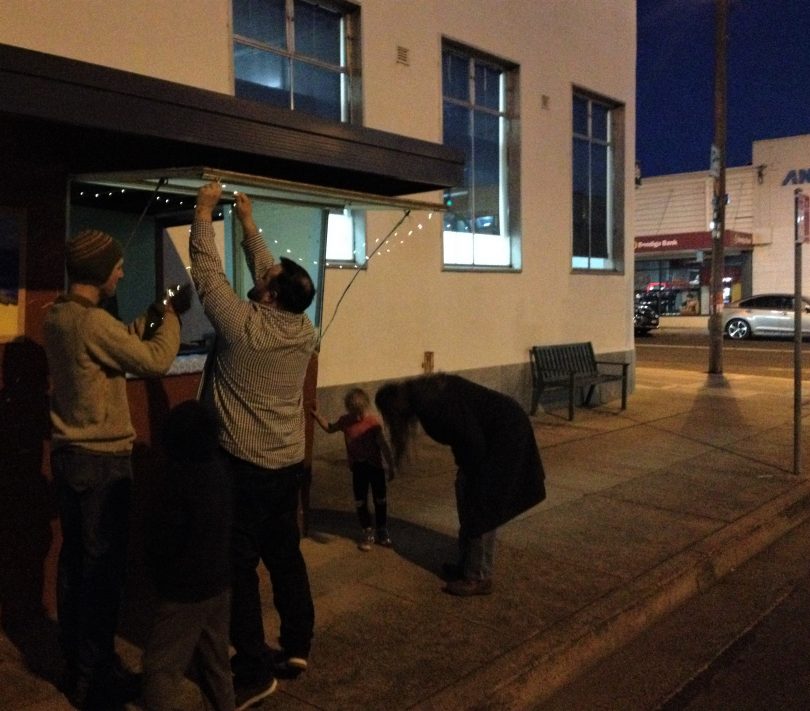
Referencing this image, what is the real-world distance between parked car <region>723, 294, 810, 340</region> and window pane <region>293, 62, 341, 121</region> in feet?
74.8

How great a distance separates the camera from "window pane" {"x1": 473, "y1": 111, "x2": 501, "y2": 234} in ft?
39.0

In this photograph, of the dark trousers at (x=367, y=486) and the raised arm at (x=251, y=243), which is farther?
the dark trousers at (x=367, y=486)

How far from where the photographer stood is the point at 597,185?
1441 cm

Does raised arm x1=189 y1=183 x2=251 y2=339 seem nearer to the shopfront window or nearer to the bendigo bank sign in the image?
the bendigo bank sign

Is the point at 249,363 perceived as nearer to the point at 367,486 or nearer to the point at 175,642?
the point at 175,642

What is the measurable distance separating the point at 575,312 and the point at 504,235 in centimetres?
190

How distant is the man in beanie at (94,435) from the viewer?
3623 mm

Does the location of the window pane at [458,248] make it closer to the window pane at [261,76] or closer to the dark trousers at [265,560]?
the window pane at [261,76]

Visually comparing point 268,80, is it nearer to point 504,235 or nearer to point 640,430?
point 504,235

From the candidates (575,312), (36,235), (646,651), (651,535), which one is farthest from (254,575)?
(575,312)

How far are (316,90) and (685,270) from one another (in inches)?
1425

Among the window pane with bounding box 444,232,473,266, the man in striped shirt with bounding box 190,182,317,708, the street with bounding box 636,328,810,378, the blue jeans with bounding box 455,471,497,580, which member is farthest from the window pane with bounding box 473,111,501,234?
the street with bounding box 636,328,810,378

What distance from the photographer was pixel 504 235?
12.2 m

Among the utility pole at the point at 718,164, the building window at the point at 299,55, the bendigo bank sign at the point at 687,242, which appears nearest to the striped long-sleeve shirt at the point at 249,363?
the building window at the point at 299,55
